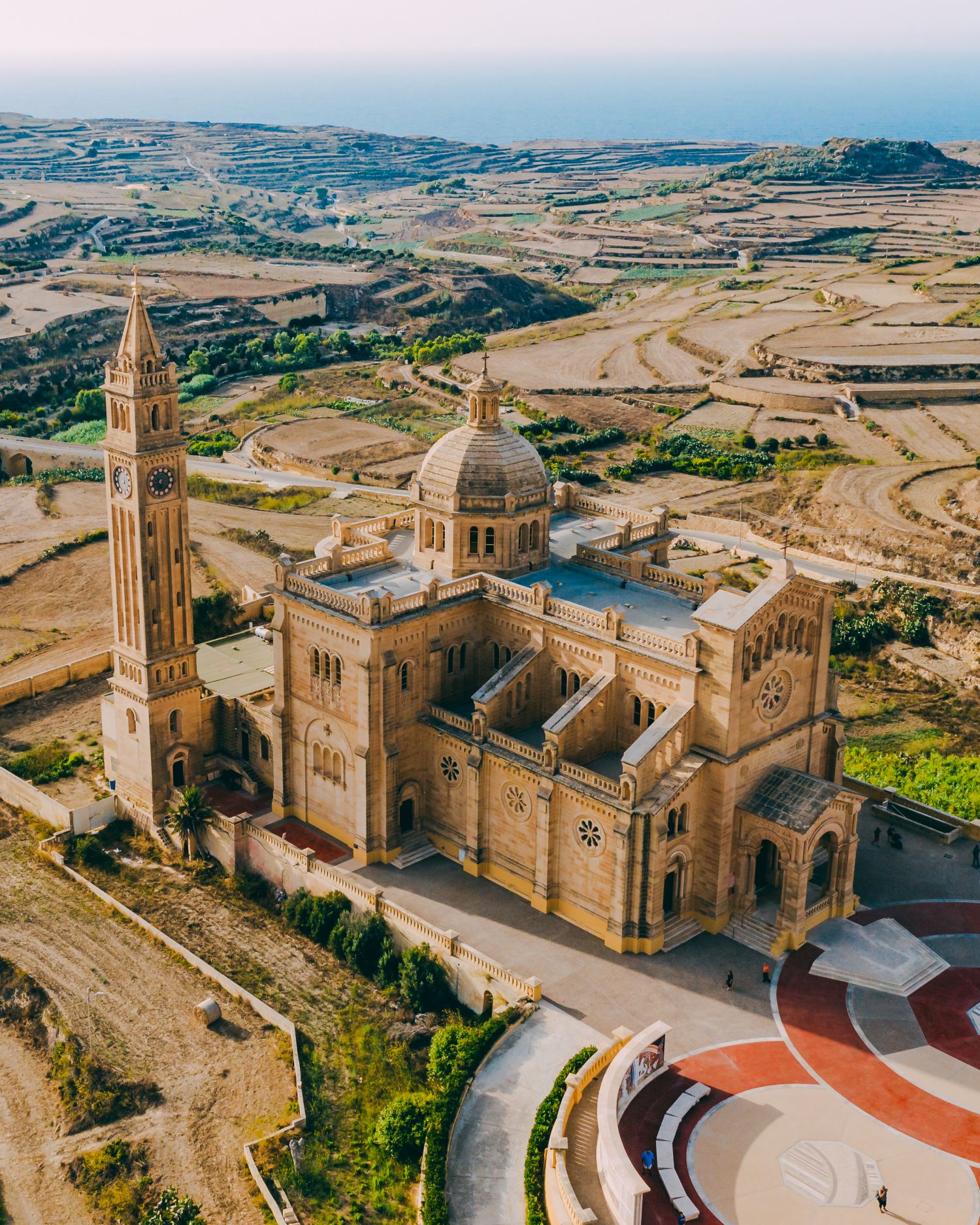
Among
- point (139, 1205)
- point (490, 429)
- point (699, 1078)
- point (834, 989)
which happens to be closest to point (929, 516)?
point (490, 429)

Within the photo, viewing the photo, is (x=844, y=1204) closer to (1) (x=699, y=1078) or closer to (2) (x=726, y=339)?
(1) (x=699, y=1078)

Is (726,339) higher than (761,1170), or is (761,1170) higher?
(726,339)

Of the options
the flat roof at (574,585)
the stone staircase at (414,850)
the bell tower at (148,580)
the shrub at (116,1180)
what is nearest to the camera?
the shrub at (116,1180)

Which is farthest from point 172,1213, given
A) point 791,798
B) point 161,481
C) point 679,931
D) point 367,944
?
point 161,481

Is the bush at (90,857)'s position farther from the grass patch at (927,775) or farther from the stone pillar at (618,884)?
the grass patch at (927,775)

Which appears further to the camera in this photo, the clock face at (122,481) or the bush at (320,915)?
the clock face at (122,481)

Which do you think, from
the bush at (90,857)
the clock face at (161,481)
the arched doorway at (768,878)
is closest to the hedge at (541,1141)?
the arched doorway at (768,878)
